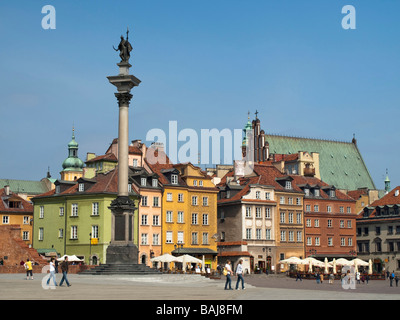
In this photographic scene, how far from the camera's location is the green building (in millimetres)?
82062

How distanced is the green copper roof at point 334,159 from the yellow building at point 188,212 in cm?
4117

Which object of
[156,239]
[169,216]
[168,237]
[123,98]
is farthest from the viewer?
[169,216]

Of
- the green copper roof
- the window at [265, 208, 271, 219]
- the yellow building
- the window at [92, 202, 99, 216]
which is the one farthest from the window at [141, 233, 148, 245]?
the green copper roof

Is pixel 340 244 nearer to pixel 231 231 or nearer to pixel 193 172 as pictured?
pixel 231 231

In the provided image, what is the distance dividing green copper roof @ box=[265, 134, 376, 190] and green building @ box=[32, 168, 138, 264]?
54019 millimetres

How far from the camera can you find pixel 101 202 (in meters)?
82.8

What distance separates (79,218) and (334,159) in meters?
67.0

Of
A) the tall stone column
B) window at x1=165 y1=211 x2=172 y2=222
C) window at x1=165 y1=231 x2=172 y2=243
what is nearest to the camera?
the tall stone column

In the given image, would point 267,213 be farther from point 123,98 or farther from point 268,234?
point 123,98

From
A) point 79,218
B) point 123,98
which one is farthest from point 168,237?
Result: point 123,98

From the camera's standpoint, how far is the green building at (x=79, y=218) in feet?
269

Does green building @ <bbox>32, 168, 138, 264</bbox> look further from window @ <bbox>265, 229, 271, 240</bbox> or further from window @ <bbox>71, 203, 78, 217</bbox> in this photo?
window @ <bbox>265, 229, 271, 240</bbox>

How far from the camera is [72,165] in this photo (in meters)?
154
